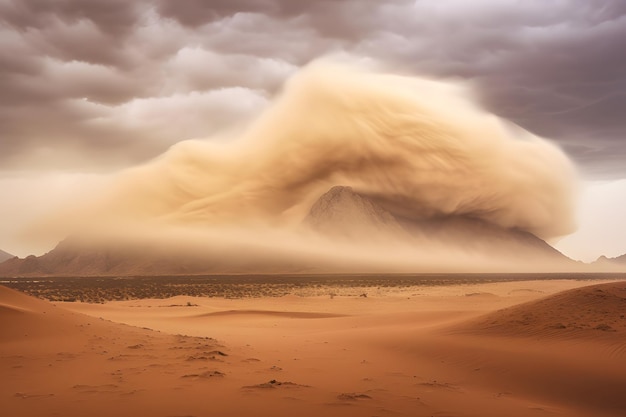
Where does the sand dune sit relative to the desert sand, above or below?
above

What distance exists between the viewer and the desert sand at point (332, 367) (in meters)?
9.82

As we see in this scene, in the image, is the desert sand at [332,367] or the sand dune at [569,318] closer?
the desert sand at [332,367]

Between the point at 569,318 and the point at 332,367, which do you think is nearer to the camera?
the point at 332,367

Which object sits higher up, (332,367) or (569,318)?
(569,318)

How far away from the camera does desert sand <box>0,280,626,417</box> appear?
982 cm

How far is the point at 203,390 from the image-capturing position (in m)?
10.5

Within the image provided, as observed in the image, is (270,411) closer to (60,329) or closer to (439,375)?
(439,375)

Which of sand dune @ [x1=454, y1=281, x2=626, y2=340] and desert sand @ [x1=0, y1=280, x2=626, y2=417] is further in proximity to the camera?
sand dune @ [x1=454, y1=281, x2=626, y2=340]

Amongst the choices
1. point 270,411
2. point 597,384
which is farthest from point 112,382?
point 597,384

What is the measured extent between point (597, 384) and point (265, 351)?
8981 mm

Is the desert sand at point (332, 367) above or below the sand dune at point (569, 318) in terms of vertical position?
below

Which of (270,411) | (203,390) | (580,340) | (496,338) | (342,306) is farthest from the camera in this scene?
(342,306)

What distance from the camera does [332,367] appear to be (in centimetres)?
1358

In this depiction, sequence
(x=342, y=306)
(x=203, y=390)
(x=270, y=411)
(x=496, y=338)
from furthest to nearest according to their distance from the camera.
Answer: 1. (x=342, y=306)
2. (x=496, y=338)
3. (x=203, y=390)
4. (x=270, y=411)
